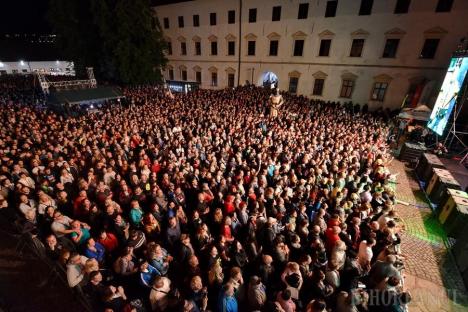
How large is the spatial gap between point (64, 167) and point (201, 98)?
11.9m

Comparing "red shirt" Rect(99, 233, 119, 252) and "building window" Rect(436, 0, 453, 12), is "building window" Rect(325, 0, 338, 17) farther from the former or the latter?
"red shirt" Rect(99, 233, 119, 252)

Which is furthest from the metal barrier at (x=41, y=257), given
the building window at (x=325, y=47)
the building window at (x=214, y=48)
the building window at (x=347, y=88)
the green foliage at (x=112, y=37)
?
the building window at (x=214, y=48)

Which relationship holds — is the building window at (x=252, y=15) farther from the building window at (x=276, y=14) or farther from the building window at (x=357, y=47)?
the building window at (x=357, y=47)

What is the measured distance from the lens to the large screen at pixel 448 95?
443 inches

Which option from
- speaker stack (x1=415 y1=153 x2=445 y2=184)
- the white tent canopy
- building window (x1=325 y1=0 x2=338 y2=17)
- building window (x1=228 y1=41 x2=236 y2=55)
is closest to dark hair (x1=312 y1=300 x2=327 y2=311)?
speaker stack (x1=415 y1=153 x2=445 y2=184)

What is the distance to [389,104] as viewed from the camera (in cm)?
1931

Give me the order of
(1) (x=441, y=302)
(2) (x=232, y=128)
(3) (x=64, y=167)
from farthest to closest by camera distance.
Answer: (2) (x=232, y=128) < (3) (x=64, y=167) < (1) (x=441, y=302)

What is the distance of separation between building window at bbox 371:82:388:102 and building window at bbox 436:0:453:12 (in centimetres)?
549

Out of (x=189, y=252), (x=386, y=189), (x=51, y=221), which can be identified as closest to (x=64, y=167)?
(x=51, y=221)

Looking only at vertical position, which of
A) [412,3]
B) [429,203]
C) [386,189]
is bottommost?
[429,203]

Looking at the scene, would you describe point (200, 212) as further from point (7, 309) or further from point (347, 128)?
point (347, 128)

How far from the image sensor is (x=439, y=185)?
8.02 meters

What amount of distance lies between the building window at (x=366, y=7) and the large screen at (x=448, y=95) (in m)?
8.50

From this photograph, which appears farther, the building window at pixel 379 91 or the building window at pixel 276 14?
the building window at pixel 276 14
